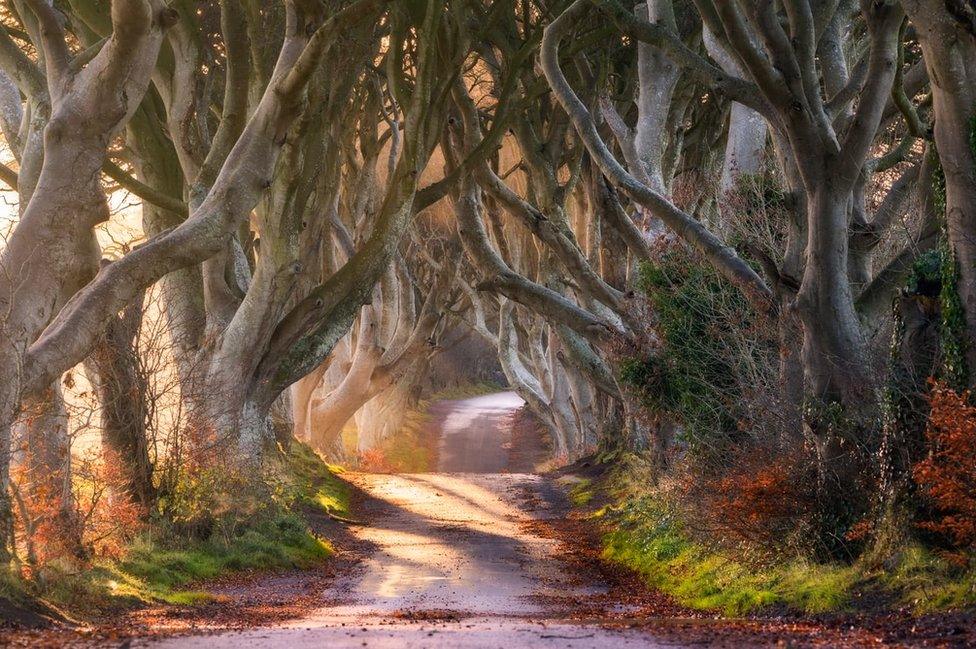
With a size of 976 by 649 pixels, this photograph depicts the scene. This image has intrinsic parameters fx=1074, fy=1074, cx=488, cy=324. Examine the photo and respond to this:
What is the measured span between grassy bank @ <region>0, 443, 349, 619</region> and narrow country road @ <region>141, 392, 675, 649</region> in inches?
41.1

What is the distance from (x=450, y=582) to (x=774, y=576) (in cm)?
406

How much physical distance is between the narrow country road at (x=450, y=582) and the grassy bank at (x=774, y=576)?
0.95 m

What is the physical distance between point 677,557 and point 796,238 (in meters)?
3.73

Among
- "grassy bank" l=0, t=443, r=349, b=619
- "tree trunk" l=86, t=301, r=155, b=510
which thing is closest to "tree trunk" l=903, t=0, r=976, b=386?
"grassy bank" l=0, t=443, r=349, b=619

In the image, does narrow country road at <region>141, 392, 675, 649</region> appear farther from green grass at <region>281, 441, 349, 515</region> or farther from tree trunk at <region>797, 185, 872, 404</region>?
tree trunk at <region>797, 185, 872, 404</region>

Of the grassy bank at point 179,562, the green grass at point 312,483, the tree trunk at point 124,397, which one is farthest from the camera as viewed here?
the green grass at point 312,483

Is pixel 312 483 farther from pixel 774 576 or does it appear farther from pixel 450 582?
pixel 774 576

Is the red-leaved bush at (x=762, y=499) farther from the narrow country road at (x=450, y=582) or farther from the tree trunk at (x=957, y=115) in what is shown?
the tree trunk at (x=957, y=115)

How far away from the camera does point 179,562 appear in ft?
36.9

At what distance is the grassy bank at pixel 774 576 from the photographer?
7438 mm

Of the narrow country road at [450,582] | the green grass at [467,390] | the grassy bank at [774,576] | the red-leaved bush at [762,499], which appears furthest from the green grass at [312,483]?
the green grass at [467,390]

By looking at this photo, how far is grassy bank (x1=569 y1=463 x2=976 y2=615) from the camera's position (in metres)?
7.44

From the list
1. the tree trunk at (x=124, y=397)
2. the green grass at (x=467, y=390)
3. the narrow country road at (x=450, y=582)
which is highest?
the green grass at (x=467, y=390)

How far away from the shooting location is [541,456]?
38.8m
